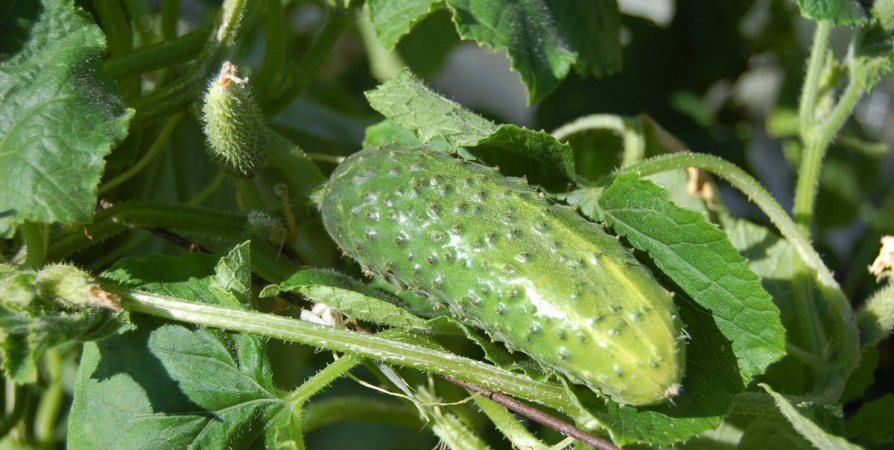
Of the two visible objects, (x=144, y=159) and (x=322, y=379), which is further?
(x=144, y=159)

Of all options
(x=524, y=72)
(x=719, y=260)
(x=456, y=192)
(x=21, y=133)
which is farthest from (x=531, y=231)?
(x=21, y=133)

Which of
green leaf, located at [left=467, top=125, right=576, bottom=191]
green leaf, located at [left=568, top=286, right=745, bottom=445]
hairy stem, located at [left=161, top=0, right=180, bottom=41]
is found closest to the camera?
green leaf, located at [left=568, top=286, right=745, bottom=445]

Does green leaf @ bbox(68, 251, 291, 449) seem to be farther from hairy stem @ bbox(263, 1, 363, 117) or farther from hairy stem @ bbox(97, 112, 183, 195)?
hairy stem @ bbox(263, 1, 363, 117)

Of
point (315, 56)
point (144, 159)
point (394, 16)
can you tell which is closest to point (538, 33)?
point (394, 16)

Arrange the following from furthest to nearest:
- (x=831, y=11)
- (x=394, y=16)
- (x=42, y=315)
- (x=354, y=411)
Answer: (x=354, y=411) → (x=394, y=16) → (x=831, y=11) → (x=42, y=315)

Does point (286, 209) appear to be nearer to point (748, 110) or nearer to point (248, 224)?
point (248, 224)

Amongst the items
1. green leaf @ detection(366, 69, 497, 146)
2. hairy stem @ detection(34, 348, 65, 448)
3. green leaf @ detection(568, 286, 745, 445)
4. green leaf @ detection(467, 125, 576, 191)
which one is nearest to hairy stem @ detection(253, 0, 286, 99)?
green leaf @ detection(366, 69, 497, 146)

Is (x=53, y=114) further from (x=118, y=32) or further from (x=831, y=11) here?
(x=831, y=11)
